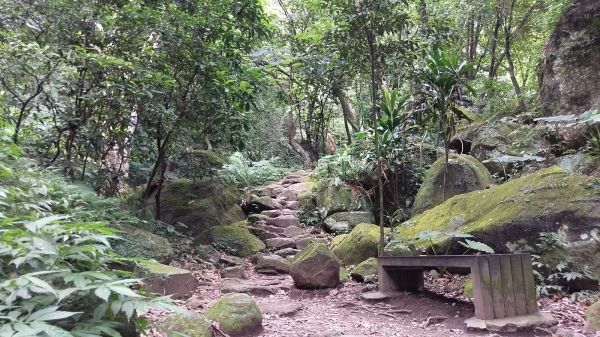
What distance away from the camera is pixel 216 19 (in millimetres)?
6102

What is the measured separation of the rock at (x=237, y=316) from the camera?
3.54 metres

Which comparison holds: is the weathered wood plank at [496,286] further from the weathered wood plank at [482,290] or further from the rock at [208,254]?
the rock at [208,254]

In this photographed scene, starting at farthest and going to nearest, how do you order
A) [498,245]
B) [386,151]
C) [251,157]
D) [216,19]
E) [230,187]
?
[251,157] → [230,187] → [386,151] → [216,19] → [498,245]

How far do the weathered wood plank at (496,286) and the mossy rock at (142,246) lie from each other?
3.69 metres

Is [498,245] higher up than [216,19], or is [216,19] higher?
[216,19]

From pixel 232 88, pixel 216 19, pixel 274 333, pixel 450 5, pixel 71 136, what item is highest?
pixel 450 5

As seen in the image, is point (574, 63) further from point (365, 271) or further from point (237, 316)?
point (237, 316)

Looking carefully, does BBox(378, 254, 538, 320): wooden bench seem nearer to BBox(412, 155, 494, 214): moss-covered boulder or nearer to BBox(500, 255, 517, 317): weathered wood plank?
BBox(500, 255, 517, 317): weathered wood plank

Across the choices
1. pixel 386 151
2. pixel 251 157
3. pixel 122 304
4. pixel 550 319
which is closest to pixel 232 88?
pixel 386 151

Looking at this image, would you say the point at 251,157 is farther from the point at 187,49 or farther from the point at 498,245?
the point at 498,245

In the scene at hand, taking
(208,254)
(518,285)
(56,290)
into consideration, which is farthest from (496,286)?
(208,254)

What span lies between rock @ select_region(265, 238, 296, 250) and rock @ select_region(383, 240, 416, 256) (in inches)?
109

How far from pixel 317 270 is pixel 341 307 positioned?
757mm

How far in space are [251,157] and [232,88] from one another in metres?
9.60
